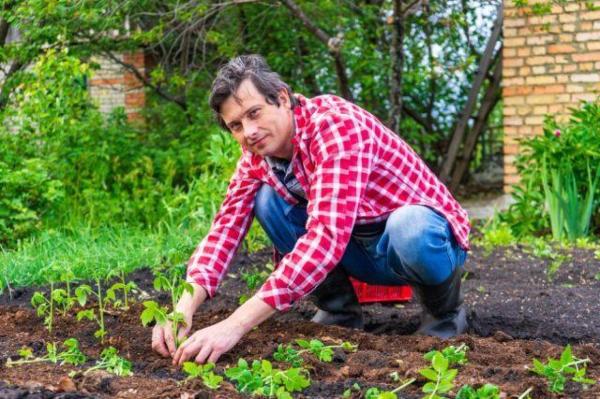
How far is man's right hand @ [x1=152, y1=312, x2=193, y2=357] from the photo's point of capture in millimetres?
3023

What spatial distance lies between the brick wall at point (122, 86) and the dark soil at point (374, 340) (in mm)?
6098

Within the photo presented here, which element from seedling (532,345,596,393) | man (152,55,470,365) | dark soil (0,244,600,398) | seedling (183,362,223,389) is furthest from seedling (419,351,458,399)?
man (152,55,470,365)

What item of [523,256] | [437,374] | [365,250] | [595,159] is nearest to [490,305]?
[365,250]

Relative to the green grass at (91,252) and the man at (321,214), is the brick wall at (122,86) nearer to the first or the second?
the green grass at (91,252)

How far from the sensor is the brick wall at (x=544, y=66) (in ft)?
26.2

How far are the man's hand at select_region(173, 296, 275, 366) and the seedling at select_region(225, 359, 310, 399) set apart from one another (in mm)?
238

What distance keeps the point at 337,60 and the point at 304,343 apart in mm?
5647

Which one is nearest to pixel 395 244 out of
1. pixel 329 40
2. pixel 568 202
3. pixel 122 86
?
pixel 568 202

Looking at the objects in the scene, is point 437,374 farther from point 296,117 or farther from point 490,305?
point 490,305

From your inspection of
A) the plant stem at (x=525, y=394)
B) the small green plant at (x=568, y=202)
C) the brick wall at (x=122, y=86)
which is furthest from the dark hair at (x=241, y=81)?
the brick wall at (x=122, y=86)

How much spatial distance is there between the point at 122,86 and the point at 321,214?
903cm

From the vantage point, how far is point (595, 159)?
6922 millimetres

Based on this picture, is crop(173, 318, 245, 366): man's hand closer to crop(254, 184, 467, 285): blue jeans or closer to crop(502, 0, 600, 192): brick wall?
crop(254, 184, 467, 285): blue jeans

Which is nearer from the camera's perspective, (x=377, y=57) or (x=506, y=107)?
(x=506, y=107)
